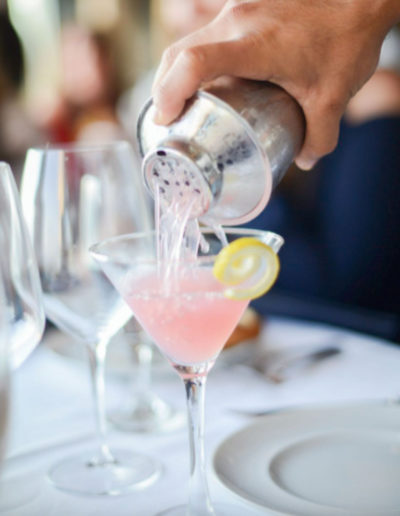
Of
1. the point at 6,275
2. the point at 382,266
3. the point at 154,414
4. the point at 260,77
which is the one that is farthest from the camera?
the point at 382,266

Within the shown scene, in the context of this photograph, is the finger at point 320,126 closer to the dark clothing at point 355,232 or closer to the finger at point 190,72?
the finger at point 190,72

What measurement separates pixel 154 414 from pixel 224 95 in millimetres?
407

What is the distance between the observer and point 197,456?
0.63 metres

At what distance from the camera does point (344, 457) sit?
2.36ft

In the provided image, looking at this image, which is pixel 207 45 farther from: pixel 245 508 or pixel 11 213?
pixel 245 508

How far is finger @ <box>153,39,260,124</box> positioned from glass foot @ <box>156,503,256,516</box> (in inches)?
14.0

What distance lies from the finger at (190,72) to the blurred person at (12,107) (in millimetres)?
3690

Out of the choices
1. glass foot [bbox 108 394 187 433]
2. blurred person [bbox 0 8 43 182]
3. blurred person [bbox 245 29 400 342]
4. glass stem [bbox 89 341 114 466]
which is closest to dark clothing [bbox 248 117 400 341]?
blurred person [bbox 245 29 400 342]

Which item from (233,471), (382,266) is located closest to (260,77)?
(233,471)

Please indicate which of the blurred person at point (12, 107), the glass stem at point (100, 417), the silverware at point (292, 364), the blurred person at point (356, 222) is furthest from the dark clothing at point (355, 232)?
the blurred person at point (12, 107)

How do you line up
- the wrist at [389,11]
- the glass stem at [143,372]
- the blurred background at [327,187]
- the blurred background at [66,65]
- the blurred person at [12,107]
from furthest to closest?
the blurred person at [12,107] → the blurred background at [66,65] → the blurred background at [327,187] → the glass stem at [143,372] → the wrist at [389,11]

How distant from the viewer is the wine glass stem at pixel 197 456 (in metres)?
0.61

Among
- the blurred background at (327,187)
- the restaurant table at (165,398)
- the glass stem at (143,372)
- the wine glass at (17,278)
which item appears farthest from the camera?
the blurred background at (327,187)

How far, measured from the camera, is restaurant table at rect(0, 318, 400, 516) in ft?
2.19
